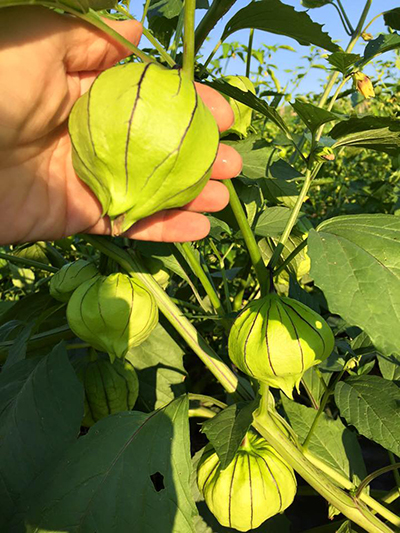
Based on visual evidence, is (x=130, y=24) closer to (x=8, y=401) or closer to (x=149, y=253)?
(x=149, y=253)

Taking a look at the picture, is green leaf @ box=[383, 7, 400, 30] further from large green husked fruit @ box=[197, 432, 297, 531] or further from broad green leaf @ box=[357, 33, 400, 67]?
large green husked fruit @ box=[197, 432, 297, 531]

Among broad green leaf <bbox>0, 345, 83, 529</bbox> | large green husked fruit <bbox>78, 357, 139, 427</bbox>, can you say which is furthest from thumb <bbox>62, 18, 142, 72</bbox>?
large green husked fruit <bbox>78, 357, 139, 427</bbox>

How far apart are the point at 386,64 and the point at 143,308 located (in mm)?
1692

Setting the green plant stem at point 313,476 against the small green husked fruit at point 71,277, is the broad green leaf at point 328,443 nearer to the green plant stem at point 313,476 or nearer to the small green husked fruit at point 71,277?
the green plant stem at point 313,476

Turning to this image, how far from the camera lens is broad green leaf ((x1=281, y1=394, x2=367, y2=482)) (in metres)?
0.93

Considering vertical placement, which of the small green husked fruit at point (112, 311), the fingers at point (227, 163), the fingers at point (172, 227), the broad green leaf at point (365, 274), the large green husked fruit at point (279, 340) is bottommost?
the small green husked fruit at point (112, 311)

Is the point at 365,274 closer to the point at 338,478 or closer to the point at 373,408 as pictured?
the point at 373,408

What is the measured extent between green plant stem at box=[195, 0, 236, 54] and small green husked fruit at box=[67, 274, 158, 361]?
43 centimetres

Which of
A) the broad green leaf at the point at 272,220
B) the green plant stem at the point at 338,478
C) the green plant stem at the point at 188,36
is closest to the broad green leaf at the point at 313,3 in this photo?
the broad green leaf at the point at 272,220

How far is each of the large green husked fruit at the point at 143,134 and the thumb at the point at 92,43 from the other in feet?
0.42

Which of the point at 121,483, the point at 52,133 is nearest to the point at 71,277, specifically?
the point at 52,133

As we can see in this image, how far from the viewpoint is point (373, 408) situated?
77 centimetres

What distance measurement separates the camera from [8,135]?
712 mm

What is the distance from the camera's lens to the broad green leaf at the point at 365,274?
0.54m
